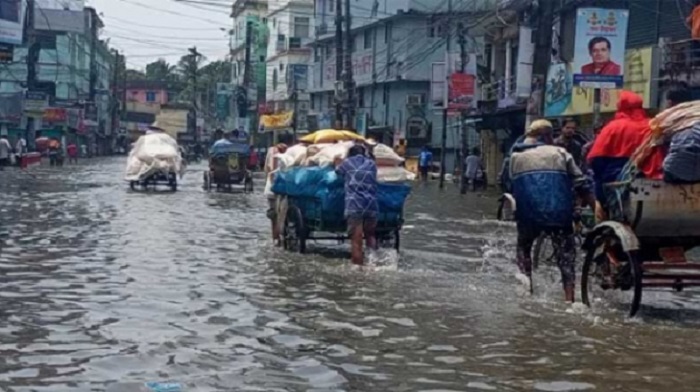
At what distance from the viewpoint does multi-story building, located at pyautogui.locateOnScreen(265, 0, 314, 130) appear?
7956 cm

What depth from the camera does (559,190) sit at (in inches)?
412

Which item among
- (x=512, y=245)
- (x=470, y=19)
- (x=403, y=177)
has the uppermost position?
(x=470, y=19)

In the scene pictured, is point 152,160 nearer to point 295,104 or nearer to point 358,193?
point 358,193

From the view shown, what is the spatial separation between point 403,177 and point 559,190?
4359 mm

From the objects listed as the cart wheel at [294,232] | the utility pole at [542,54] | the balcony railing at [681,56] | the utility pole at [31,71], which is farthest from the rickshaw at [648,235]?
the utility pole at [31,71]

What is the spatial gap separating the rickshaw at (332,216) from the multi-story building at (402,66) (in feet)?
124

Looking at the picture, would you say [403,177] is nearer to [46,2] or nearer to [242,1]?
[46,2]

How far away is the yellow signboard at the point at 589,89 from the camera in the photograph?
26547 mm

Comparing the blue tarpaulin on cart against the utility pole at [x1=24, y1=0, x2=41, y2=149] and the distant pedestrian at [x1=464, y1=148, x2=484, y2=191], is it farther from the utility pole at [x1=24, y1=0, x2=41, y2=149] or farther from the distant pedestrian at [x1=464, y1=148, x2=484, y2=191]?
the utility pole at [x1=24, y1=0, x2=41, y2=149]

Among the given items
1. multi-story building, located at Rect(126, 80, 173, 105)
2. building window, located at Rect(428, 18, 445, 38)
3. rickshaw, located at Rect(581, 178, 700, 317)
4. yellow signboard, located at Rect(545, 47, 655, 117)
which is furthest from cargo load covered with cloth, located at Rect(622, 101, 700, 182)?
multi-story building, located at Rect(126, 80, 173, 105)

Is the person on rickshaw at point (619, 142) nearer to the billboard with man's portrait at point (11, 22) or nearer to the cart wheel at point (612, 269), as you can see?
the cart wheel at point (612, 269)

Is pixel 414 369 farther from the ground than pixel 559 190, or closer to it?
closer to it

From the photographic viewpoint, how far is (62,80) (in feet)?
278

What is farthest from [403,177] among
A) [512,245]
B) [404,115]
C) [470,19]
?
[404,115]
